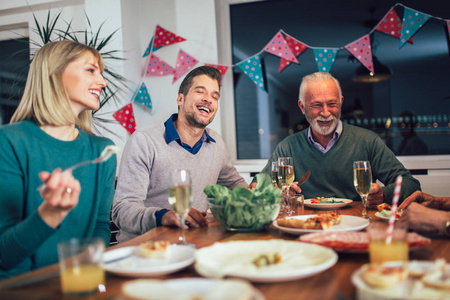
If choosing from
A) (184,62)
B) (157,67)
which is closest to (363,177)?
(184,62)

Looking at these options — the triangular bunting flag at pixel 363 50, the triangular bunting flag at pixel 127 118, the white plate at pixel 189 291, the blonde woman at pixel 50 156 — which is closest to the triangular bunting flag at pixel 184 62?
the triangular bunting flag at pixel 127 118

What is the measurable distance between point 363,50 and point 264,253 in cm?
279

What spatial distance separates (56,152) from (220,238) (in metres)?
0.64

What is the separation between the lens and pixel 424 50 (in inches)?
131

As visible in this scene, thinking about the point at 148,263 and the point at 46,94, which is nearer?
the point at 148,263

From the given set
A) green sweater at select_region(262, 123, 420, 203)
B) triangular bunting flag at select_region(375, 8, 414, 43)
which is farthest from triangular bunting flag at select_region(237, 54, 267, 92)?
green sweater at select_region(262, 123, 420, 203)

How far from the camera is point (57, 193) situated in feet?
3.36

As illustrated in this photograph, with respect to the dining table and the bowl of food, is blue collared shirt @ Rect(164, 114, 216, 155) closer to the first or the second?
the bowl of food

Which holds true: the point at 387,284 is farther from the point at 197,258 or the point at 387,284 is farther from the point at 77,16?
the point at 77,16

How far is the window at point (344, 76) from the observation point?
3.30m

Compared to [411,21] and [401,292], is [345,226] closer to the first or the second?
[401,292]

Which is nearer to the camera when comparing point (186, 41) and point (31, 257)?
point (31, 257)

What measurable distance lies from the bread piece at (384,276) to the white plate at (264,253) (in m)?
0.12

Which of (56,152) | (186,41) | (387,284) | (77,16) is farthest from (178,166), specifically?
(77,16)
